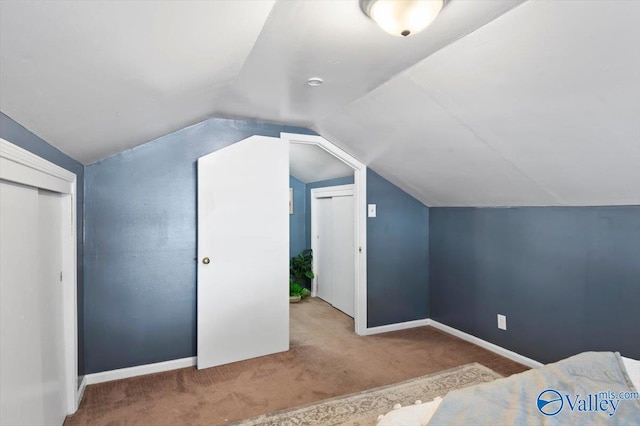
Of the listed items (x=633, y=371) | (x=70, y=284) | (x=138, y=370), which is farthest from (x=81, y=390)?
(x=633, y=371)

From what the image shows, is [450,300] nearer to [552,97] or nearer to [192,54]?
[552,97]

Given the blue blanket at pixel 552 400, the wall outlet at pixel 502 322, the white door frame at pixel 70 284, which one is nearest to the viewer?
the blue blanket at pixel 552 400

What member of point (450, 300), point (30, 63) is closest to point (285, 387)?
point (450, 300)

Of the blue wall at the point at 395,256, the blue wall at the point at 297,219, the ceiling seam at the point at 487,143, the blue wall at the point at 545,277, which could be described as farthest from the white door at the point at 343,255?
the ceiling seam at the point at 487,143

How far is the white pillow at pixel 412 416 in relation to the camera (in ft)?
3.71

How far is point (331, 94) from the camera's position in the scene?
2.52m

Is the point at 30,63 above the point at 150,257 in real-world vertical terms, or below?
above

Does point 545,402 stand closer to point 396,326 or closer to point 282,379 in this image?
point 282,379

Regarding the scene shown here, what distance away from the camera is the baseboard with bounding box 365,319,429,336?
3.84 metres

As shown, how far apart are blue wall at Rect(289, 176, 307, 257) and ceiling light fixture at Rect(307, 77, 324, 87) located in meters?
3.44

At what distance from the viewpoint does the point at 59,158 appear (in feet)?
6.90

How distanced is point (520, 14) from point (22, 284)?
250cm

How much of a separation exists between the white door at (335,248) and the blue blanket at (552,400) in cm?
314

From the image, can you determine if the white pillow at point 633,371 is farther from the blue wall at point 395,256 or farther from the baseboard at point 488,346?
the blue wall at point 395,256
